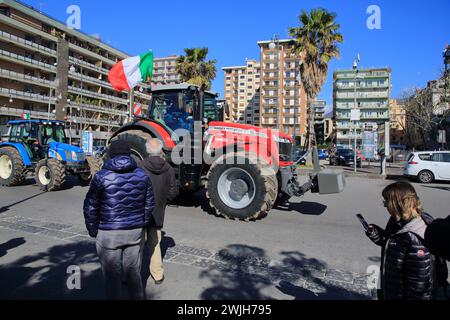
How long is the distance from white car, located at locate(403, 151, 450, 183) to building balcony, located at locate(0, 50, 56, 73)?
47.1m

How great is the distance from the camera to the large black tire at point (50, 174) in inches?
402

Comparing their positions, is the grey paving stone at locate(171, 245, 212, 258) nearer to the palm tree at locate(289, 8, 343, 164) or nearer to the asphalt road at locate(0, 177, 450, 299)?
the asphalt road at locate(0, 177, 450, 299)

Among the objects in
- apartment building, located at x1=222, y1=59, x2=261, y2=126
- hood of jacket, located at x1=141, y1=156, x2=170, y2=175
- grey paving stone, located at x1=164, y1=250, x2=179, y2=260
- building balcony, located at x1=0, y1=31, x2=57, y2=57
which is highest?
apartment building, located at x1=222, y1=59, x2=261, y2=126

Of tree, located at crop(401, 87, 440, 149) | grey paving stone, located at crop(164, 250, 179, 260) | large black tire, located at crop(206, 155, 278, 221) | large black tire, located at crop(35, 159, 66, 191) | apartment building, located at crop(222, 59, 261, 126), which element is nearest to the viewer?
grey paving stone, located at crop(164, 250, 179, 260)

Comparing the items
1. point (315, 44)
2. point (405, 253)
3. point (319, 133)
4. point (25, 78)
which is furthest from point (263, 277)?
point (25, 78)

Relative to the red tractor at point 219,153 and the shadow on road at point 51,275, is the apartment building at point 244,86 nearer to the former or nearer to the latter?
the red tractor at point 219,153

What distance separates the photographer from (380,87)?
303 feet

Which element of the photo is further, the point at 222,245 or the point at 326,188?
the point at 326,188

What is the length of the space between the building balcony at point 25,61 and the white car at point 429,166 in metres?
47.1

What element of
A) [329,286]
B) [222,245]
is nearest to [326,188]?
[222,245]

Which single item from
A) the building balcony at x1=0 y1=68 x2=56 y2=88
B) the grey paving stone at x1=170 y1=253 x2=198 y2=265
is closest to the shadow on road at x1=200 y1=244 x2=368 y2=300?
the grey paving stone at x1=170 y1=253 x2=198 y2=265

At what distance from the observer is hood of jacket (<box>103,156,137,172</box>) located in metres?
2.84
